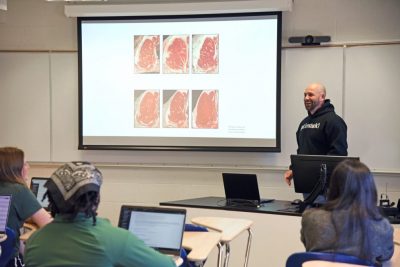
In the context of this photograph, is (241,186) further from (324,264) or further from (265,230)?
(324,264)

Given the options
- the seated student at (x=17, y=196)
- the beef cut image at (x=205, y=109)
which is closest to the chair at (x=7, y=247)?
the seated student at (x=17, y=196)

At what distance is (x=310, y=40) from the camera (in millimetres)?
5375

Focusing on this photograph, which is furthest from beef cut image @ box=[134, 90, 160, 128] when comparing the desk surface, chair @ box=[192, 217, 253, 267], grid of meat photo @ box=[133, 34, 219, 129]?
chair @ box=[192, 217, 253, 267]

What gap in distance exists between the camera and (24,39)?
618 centimetres

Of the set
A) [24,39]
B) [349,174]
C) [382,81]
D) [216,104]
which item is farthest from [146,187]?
[349,174]

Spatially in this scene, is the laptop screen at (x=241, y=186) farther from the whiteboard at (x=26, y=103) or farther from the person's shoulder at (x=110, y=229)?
the whiteboard at (x=26, y=103)

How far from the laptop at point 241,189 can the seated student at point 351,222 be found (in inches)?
65.0

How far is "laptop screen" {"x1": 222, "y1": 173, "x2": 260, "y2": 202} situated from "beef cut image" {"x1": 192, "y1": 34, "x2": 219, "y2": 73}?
164cm

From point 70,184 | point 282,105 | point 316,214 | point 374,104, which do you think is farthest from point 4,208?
point 374,104

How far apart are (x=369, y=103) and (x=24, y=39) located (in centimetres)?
395

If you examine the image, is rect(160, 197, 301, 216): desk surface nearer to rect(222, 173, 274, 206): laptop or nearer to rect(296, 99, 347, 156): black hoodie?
rect(222, 173, 274, 206): laptop

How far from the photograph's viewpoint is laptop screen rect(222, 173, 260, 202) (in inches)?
169

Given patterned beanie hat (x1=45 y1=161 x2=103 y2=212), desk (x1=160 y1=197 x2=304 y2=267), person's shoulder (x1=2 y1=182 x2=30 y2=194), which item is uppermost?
patterned beanie hat (x1=45 y1=161 x2=103 y2=212)

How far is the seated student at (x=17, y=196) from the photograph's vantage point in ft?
10.2
